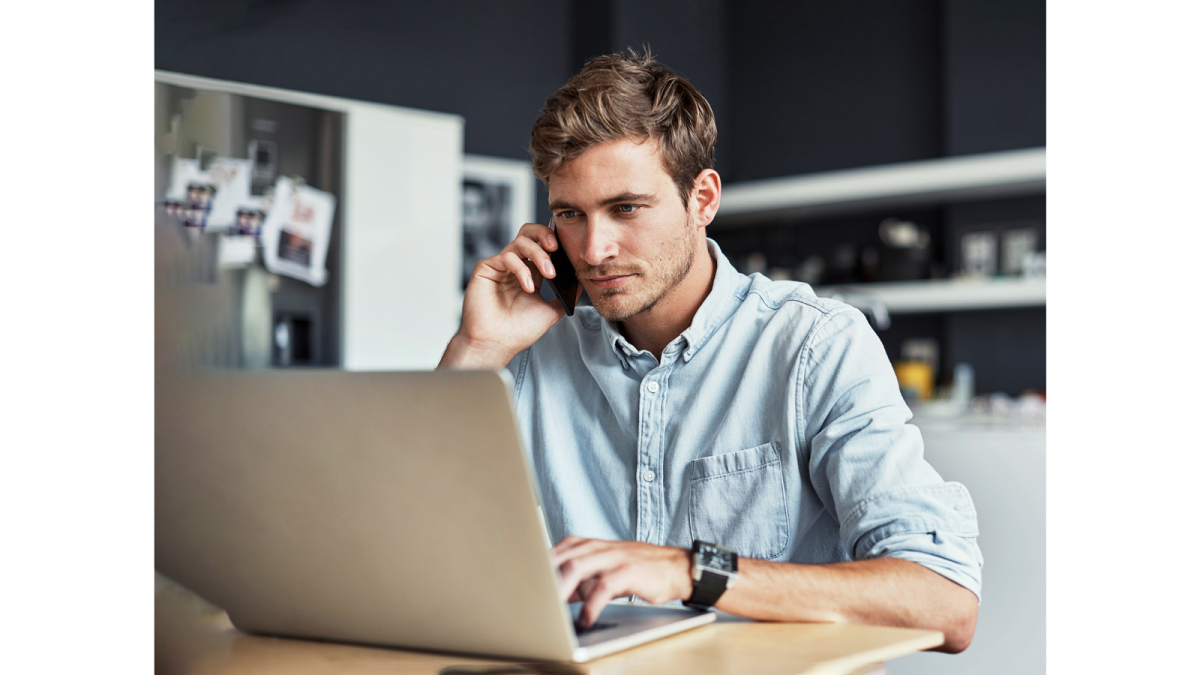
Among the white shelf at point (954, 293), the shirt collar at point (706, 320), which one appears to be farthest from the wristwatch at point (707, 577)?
the white shelf at point (954, 293)

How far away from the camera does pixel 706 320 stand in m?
1.45

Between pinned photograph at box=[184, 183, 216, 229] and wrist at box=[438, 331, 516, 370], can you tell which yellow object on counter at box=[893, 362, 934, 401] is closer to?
pinned photograph at box=[184, 183, 216, 229]

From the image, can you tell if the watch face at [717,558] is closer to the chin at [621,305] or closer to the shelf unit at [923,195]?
the chin at [621,305]

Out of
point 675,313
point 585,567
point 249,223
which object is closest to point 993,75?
point 249,223

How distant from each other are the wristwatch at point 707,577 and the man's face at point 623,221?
609 millimetres

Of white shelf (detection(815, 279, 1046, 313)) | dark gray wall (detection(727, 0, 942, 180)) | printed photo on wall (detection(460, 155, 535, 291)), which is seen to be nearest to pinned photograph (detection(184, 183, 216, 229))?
printed photo on wall (detection(460, 155, 535, 291))

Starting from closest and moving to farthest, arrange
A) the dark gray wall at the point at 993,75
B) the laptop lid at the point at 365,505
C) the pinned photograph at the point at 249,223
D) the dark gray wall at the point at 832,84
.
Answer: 1. the laptop lid at the point at 365,505
2. the pinned photograph at the point at 249,223
3. the dark gray wall at the point at 993,75
4. the dark gray wall at the point at 832,84

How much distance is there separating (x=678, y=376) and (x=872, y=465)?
1.19 feet

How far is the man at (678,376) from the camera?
1.16m

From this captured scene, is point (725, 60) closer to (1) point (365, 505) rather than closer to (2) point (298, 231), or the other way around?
(2) point (298, 231)

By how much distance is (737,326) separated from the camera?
4.69 ft
